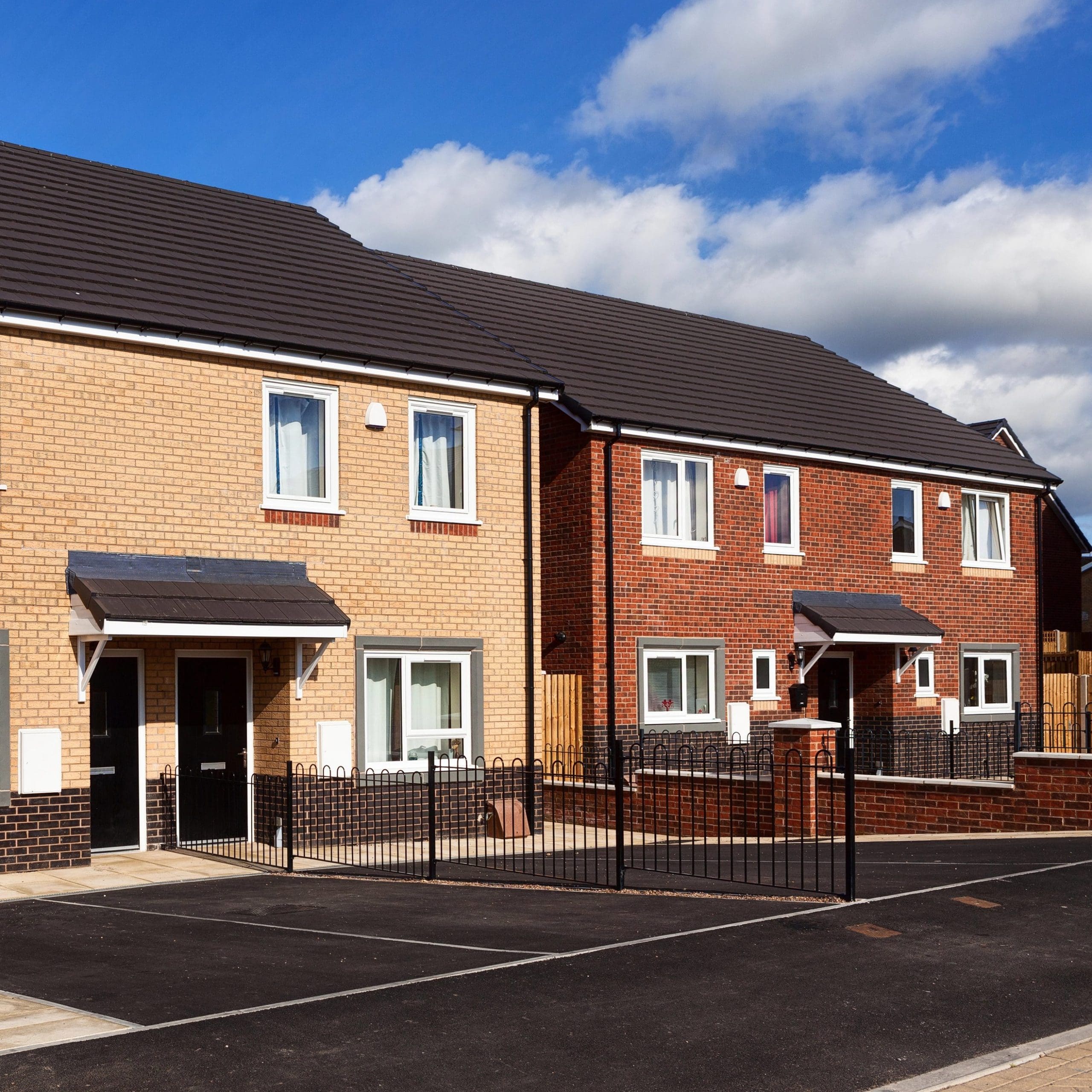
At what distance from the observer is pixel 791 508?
22.2 metres

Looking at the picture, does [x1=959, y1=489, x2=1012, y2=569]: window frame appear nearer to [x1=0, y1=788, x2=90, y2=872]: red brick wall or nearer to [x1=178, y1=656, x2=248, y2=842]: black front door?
[x1=178, y1=656, x2=248, y2=842]: black front door

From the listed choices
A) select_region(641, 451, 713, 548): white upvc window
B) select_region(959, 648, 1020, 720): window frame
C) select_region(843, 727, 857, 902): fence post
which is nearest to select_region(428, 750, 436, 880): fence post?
select_region(843, 727, 857, 902): fence post

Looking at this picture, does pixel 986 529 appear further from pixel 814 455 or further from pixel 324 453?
pixel 324 453

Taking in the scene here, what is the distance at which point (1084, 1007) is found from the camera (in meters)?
7.66

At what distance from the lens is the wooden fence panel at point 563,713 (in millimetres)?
18953

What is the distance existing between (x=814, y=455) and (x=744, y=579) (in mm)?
2654

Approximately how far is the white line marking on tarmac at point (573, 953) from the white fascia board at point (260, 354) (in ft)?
19.7

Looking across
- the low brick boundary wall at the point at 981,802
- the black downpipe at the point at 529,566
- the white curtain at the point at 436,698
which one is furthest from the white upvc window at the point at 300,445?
the low brick boundary wall at the point at 981,802

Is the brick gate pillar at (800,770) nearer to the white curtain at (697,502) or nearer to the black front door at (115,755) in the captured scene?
the white curtain at (697,502)

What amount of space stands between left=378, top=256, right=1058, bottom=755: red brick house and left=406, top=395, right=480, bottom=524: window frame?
2176 millimetres

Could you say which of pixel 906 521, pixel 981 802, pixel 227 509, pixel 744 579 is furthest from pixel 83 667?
pixel 906 521

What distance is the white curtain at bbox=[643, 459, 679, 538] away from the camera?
20469 millimetres

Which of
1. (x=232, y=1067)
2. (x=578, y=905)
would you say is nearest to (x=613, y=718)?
(x=578, y=905)

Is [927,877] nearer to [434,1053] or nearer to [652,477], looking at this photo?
[434,1053]
